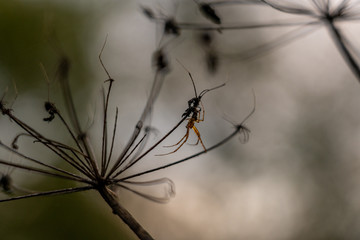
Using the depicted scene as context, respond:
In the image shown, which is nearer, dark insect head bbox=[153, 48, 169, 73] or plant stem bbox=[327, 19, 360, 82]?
plant stem bbox=[327, 19, 360, 82]

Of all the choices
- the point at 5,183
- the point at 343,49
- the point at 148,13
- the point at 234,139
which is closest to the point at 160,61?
the point at 148,13

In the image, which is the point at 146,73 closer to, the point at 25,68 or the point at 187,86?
the point at 187,86

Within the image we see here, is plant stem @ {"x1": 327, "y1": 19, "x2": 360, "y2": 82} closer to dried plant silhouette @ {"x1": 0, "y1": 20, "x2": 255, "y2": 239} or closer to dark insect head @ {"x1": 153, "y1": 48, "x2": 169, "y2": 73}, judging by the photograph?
dried plant silhouette @ {"x1": 0, "y1": 20, "x2": 255, "y2": 239}

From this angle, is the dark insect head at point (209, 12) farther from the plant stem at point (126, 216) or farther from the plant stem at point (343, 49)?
the plant stem at point (126, 216)

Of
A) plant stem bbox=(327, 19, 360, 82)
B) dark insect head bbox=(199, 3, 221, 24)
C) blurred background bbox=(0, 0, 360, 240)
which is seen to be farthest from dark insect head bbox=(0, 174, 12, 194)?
blurred background bbox=(0, 0, 360, 240)

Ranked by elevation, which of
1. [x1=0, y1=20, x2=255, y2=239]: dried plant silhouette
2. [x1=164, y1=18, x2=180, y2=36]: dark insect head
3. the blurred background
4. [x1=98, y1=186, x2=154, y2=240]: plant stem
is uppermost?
the blurred background

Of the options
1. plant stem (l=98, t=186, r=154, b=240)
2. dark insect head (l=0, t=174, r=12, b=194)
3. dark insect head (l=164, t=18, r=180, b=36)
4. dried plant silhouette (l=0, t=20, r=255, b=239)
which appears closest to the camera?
plant stem (l=98, t=186, r=154, b=240)
